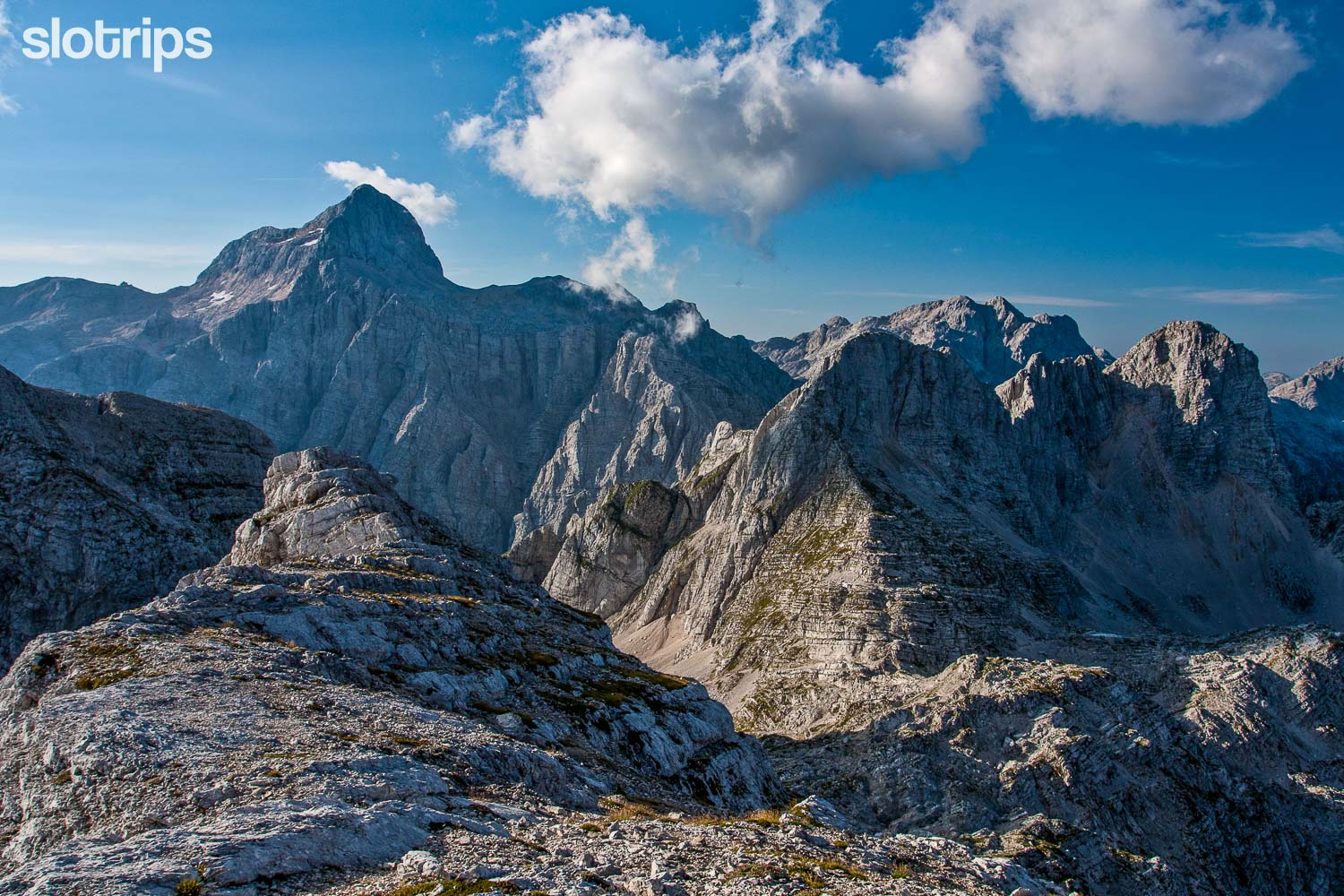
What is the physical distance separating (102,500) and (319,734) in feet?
271

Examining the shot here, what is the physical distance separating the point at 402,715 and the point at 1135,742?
6505 centimetres

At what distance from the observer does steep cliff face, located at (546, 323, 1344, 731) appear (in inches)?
4838

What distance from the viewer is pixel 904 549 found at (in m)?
132

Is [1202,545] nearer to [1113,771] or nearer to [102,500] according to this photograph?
[1113,771]

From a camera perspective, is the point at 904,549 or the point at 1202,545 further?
the point at 1202,545

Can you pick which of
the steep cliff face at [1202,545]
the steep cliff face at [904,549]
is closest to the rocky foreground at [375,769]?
the steep cliff face at [904,549]

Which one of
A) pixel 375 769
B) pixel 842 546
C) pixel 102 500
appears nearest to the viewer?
pixel 375 769

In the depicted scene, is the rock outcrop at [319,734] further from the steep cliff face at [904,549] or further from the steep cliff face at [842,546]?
the steep cliff face at [842,546]

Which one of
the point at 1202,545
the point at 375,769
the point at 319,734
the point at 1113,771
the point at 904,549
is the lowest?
the point at 1113,771

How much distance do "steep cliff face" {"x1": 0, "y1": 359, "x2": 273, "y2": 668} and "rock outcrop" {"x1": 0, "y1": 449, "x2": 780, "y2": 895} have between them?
3803cm

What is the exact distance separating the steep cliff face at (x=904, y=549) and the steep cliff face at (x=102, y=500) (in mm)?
74342

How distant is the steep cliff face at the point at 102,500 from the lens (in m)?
88.8

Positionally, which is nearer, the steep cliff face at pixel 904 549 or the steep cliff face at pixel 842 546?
the steep cliff face at pixel 842 546

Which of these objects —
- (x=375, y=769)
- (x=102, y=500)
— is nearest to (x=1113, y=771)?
(x=375, y=769)
